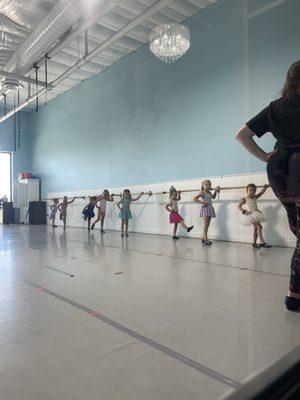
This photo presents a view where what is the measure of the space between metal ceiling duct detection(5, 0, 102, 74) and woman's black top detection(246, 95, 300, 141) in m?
2.88

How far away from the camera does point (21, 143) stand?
934 centimetres

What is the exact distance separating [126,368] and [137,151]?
4.37m

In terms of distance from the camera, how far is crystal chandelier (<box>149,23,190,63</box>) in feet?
11.5

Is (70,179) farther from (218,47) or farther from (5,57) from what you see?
(218,47)

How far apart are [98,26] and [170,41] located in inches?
56.6

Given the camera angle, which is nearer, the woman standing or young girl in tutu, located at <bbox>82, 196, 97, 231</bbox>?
the woman standing

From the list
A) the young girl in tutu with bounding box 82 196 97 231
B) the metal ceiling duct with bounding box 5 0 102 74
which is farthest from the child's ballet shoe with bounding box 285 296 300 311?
the young girl in tutu with bounding box 82 196 97 231

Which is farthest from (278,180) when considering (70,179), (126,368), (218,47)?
(70,179)

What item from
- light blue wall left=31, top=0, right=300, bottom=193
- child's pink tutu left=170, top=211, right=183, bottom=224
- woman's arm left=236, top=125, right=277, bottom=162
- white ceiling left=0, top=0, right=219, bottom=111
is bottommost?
child's pink tutu left=170, top=211, right=183, bottom=224

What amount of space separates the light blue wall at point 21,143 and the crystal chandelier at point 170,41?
625 centimetres

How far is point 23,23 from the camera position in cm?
417

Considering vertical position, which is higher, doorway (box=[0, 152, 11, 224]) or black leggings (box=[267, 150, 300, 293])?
doorway (box=[0, 152, 11, 224])

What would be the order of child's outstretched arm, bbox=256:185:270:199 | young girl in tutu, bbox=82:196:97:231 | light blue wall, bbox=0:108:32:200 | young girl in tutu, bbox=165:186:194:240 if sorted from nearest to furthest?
child's outstretched arm, bbox=256:185:270:199 → young girl in tutu, bbox=165:186:194:240 → young girl in tutu, bbox=82:196:97:231 → light blue wall, bbox=0:108:32:200

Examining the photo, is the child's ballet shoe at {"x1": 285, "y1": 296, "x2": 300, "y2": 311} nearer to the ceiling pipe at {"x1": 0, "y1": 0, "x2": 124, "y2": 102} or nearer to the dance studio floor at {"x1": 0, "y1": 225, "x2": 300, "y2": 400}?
the dance studio floor at {"x1": 0, "y1": 225, "x2": 300, "y2": 400}
